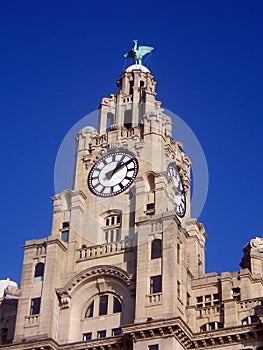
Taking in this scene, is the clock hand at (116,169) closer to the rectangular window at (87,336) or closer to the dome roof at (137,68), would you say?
the dome roof at (137,68)

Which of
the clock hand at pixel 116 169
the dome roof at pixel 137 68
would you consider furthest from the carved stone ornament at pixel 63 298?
the dome roof at pixel 137 68

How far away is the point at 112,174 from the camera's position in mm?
88438


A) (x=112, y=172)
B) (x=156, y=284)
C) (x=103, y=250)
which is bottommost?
(x=156, y=284)

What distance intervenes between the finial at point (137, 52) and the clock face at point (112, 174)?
16941 mm

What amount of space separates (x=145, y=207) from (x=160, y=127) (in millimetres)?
9989

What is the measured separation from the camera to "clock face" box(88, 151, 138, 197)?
8744cm

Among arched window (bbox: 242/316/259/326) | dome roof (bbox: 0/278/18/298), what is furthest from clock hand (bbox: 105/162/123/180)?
arched window (bbox: 242/316/259/326)

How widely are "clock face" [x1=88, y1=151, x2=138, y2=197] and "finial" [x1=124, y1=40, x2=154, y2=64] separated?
16941mm

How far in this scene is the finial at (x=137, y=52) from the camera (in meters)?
103

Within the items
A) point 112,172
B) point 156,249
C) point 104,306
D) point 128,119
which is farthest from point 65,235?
point 128,119

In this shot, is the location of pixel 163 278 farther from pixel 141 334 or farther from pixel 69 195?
pixel 69 195

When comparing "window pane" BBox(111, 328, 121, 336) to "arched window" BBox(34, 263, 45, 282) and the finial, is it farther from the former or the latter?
the finial

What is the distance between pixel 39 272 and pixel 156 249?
419 inches

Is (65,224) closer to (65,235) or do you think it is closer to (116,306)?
(65,235)
